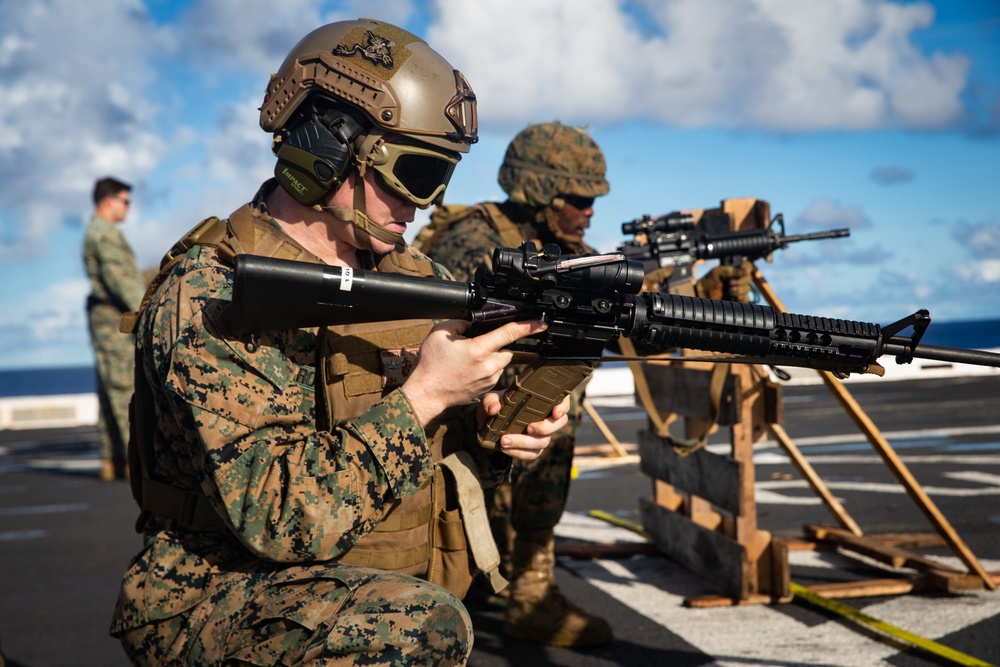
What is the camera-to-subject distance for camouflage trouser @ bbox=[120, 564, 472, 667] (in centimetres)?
213

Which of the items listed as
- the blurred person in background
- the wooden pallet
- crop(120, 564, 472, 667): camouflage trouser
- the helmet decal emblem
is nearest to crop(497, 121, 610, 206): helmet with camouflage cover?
the wooden pallet

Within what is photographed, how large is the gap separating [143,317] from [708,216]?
4587 millimetres

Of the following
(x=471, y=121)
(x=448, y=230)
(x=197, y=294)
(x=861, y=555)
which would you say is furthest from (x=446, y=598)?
(x=861, y=555)

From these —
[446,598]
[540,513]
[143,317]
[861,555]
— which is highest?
[143,317]

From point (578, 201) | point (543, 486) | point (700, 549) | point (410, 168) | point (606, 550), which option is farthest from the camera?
point (606, 550)

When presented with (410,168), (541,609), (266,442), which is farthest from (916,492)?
(266,442)

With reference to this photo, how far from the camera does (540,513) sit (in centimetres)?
470

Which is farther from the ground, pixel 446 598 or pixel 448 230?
pixel 448 230

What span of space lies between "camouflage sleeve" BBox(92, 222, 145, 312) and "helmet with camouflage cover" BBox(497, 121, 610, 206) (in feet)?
18.7

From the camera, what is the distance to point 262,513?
7.12 feet

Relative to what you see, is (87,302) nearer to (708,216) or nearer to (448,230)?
Result: (448,230)

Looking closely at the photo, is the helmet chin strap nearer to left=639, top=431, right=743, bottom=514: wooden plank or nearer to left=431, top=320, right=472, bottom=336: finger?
left=431, top=320, right=472, bottom=336: finger

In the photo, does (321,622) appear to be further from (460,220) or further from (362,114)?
(460,220)

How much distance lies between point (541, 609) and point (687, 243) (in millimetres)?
2910
